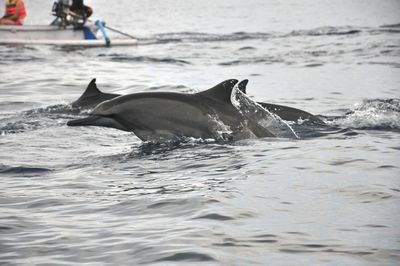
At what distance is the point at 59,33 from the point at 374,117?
19.2m

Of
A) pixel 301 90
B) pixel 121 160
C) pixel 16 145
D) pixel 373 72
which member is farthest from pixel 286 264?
pixel 373 72

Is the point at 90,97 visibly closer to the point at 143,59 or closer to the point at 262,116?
the point at 262,116

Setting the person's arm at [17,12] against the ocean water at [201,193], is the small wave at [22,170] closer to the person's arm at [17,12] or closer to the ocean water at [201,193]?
the ocean water at [201,193]

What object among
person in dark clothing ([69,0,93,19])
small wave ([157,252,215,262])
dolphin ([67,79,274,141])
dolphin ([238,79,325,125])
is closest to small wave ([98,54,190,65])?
person in dark clothing ([69,0,93,19])

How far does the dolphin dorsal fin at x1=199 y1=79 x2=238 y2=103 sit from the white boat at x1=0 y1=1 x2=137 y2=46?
19.6 m

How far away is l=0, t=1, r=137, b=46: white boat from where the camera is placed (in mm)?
29344

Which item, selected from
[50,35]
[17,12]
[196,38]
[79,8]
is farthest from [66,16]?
[196,38]

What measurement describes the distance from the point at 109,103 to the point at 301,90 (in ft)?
32.1

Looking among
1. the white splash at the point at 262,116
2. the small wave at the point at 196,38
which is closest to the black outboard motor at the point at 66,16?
the small wave at the point at 196,38

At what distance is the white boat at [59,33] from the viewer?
29344 millimetres

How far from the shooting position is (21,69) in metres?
23.5

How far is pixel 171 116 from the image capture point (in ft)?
34.3

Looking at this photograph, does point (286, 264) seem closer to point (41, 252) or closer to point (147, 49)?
point (41, 252)

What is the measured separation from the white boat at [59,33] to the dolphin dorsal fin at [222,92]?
19.6 m
